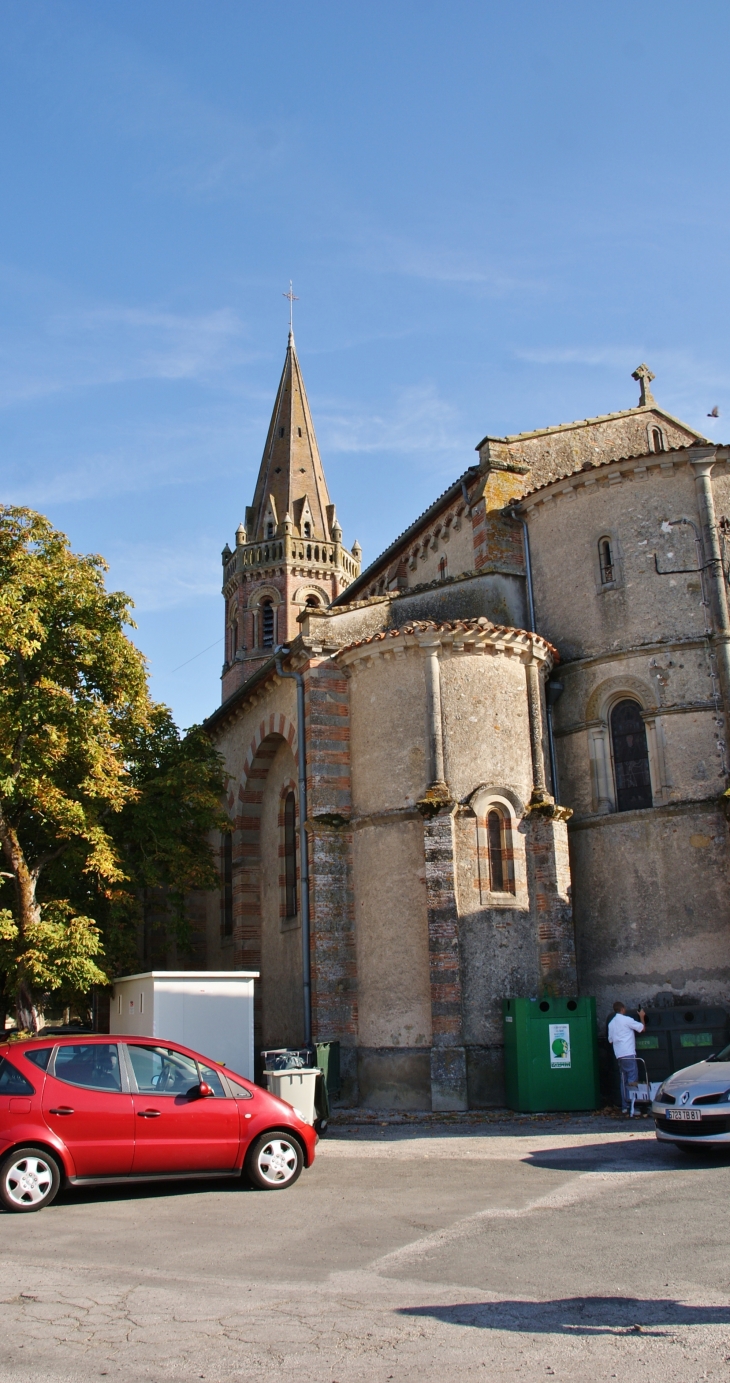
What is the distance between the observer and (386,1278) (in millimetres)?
7098

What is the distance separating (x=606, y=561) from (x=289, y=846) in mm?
8305

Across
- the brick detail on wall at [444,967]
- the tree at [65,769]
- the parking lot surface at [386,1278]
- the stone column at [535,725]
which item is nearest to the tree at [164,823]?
the tree at [65,769]

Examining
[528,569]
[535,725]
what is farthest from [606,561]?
[535,725]

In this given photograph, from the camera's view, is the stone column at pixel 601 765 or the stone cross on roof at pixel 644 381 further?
the stone cross on roof at pixel 644 381

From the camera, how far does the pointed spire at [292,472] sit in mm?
53531

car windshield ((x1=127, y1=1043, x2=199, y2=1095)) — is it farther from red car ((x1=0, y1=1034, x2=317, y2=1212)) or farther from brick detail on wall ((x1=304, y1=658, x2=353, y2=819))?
brick detail on wall ((x1=304, y1=658, x2=353, y2=819))

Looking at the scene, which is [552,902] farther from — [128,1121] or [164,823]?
[128,1121]

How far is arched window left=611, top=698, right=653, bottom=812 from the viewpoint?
18.5 meters

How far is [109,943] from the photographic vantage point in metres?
18.6

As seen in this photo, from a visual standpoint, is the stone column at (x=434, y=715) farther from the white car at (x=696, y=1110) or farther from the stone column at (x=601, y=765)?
the white car at (x=696, y=1110)

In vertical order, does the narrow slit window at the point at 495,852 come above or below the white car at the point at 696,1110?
above

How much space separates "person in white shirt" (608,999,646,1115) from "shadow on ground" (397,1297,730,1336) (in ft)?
30.1

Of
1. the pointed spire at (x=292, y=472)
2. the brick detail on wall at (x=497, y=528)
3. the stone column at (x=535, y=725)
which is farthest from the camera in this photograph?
the pointed spire at (x=292, y=472)

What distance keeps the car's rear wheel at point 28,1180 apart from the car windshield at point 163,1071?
3.25 feet
